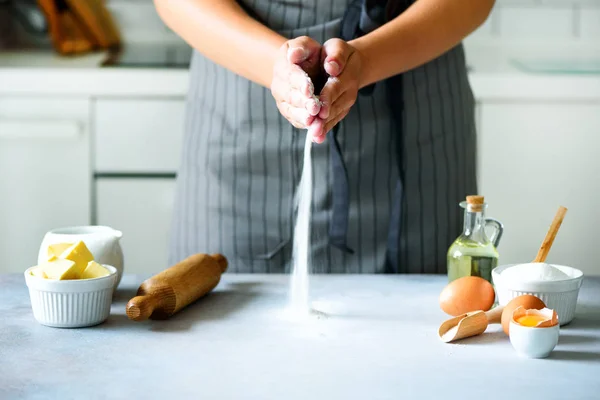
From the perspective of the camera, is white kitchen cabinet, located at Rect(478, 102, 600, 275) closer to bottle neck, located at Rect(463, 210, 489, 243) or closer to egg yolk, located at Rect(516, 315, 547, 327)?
bottle neck, located at Rect(463, 210, 489, 243)

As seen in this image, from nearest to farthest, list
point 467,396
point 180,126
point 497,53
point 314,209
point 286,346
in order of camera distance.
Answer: point 467,396, point 286,346, point 314,209, point 180,126, point 497,53

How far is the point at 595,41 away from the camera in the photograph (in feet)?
8.55

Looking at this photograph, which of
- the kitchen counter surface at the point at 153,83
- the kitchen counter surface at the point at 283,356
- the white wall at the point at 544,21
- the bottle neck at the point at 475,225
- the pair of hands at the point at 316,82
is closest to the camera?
the kitchen counter surface at the point at 283,356

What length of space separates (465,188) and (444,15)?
343 millimetres

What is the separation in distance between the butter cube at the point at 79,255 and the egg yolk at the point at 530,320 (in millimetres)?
488

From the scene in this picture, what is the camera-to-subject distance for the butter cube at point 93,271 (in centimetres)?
101

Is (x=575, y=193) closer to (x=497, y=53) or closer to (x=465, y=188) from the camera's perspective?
(x=497, y=53)

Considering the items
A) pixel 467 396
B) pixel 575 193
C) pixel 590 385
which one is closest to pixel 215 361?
pixel 467 396

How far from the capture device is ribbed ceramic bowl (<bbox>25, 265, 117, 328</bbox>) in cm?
99

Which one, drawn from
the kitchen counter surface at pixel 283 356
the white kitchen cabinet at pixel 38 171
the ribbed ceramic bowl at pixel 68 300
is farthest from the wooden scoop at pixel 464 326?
the white kitchen cabinet at pixel 38 171

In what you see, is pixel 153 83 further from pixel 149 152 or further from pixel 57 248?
pixel 57 248

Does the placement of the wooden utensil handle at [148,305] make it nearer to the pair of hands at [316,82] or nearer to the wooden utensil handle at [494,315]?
the pair of hands at [316,82]

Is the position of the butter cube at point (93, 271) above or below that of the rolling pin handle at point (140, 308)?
above

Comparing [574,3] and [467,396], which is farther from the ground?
[574,3]
